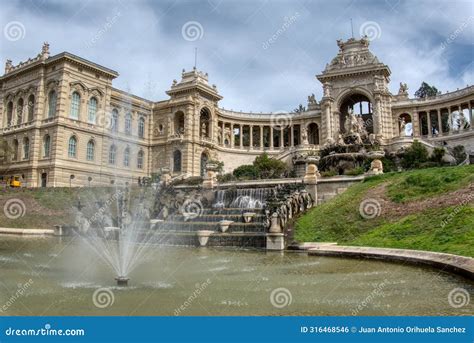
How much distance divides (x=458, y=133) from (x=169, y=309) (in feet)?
173

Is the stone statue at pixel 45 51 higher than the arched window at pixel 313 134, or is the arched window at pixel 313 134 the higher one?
the stone statue at pixel 45 51

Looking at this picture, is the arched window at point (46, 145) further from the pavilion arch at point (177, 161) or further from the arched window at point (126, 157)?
the pavilion arch at point (177, 161)

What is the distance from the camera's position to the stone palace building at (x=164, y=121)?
45688 millimetres

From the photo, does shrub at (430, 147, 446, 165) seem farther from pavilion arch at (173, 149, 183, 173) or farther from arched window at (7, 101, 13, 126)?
arched window at (7, 101, 13, 126)

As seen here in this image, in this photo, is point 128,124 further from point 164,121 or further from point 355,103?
point 355,103

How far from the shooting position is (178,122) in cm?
5853

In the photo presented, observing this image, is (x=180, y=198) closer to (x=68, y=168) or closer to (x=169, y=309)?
(x=68, y=168)

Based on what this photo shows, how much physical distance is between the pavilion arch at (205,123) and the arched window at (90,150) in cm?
→ 1601

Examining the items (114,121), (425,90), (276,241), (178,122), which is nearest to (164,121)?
(178,122)

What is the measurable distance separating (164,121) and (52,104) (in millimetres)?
16035

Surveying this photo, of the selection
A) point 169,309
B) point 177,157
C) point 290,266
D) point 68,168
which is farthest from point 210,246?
point 177,157

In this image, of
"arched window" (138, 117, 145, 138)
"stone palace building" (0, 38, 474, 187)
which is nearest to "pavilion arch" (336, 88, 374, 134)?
"stone palace building" (0, 38, 474, 187)

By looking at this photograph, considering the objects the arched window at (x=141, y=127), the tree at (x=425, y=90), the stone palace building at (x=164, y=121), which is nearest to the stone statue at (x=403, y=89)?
the stone palace building at (x=164, y=121)

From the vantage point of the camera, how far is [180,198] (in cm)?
3041
